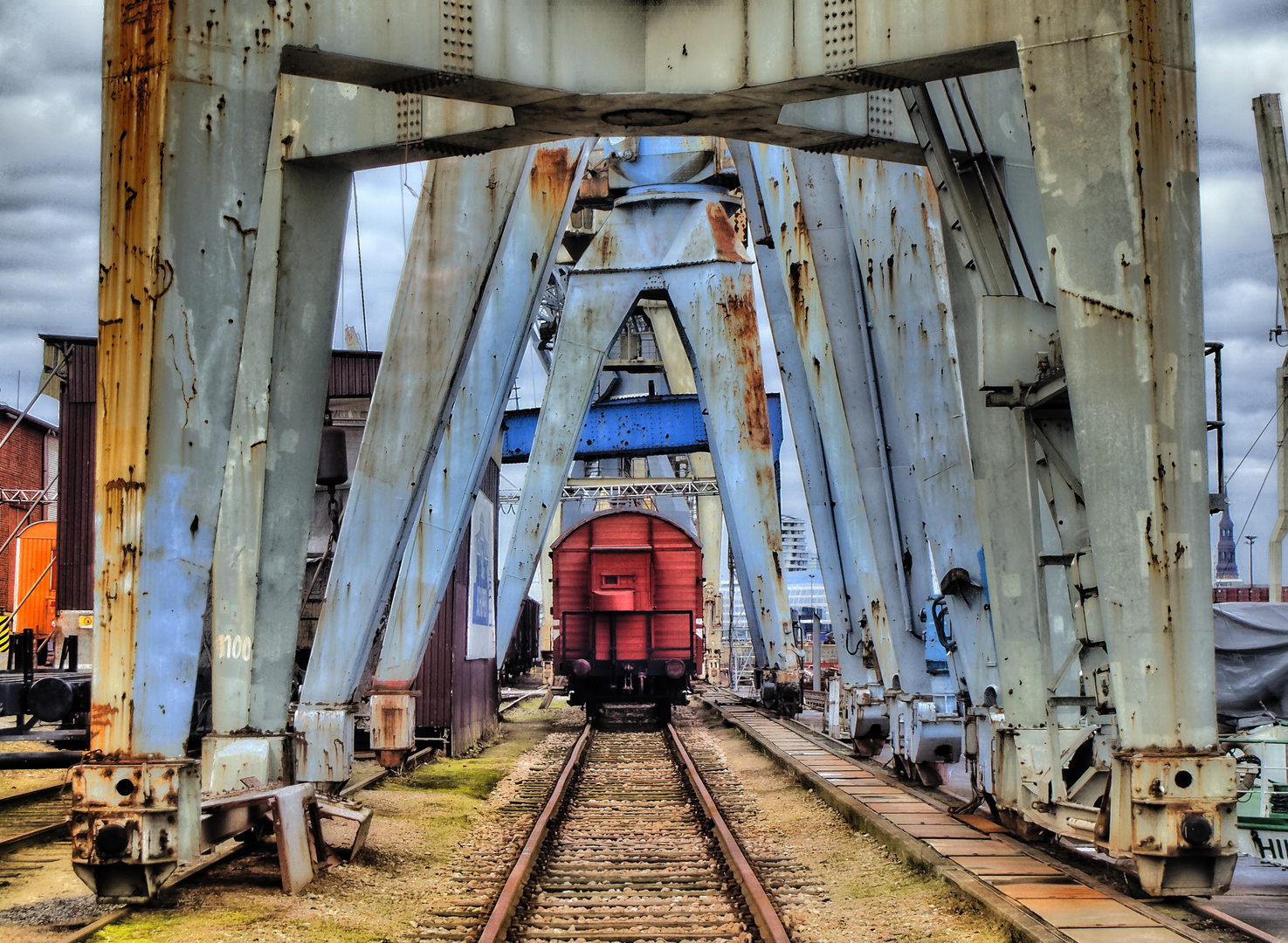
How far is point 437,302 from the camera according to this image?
36.0 feet

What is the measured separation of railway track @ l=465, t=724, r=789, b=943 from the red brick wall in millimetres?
27089

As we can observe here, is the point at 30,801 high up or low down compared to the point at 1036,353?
down

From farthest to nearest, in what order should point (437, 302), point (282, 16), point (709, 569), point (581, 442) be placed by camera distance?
point (709, 569), point (581, 442), point (437, 302), point (282, 16)

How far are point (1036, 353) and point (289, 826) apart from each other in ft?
18.7

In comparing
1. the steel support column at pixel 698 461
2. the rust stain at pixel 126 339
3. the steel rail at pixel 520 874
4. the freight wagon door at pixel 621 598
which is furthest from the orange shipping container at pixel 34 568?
the rust stain at pixel 126 339

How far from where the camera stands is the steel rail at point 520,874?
20.8 ft

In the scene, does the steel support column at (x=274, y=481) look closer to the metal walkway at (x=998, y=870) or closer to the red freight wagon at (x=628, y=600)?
the metal walkway at (x=998, y=870)

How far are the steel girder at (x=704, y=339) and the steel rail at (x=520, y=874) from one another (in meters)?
10.2

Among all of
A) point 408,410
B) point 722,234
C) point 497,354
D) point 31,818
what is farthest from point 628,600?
point 31,818

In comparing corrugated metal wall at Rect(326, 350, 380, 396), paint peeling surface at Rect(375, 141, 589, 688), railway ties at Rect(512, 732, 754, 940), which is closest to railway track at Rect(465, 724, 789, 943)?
railway ties at Rect(512, 732, 754, 940)

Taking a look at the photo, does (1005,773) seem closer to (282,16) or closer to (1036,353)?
(1036,353)

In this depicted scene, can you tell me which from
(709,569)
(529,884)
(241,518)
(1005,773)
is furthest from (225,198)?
(709,569)

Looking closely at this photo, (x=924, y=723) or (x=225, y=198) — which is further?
(x=924, y=723)

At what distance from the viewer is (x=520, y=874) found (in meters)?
7.73
